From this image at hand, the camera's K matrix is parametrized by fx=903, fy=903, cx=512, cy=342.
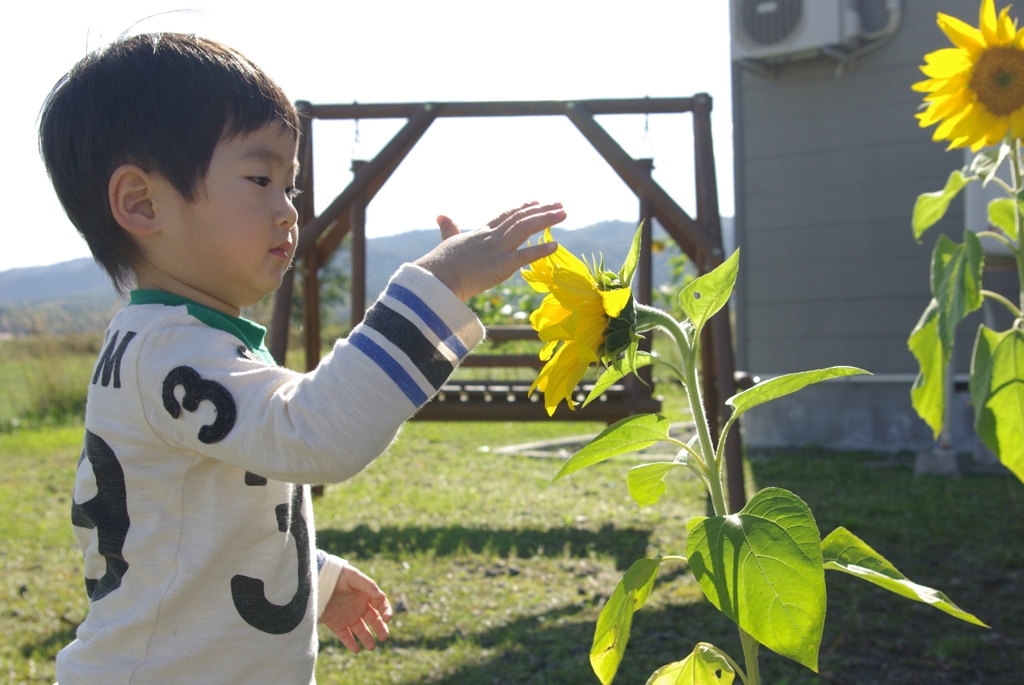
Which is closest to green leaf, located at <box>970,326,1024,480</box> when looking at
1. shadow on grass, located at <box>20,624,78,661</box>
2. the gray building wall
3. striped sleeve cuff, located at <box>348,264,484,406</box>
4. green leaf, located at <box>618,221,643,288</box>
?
green leaf, located at <box>618,221,643,288</box>

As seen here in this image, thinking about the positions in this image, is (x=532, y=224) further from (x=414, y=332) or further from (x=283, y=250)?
Answer: (x=283, y=250)

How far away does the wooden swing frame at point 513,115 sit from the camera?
3.88 m

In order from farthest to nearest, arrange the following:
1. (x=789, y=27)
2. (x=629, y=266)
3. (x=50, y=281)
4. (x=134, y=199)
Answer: (x=50, y=281) → (x=789, y=27) → (x=134, y=199) → (x=629, y=266)

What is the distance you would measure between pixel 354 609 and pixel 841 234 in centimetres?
523

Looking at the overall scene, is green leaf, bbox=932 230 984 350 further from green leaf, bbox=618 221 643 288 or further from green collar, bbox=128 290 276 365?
green collar, bbox=128 290 276 365

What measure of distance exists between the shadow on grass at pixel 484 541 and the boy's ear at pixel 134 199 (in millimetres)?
2636

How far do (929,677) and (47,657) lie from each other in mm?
2426

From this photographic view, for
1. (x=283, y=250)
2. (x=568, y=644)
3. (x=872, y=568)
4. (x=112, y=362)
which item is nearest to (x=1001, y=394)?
(x=872, y=568)

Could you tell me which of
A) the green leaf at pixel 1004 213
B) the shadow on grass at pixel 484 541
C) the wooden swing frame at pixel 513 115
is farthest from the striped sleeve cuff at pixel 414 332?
the wooden swing frame at pixel 513 115

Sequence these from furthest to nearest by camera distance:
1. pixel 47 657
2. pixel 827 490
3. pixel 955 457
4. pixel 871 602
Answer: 1. pixel 955 457
2. pixel 827 490
3. pixel 871 602
4. pixel 47 657

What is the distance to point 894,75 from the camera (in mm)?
5734

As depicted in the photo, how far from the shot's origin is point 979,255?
4.89 ft

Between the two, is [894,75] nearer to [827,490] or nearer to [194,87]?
[827,490]

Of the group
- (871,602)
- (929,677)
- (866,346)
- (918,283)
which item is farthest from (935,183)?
(929,677)
